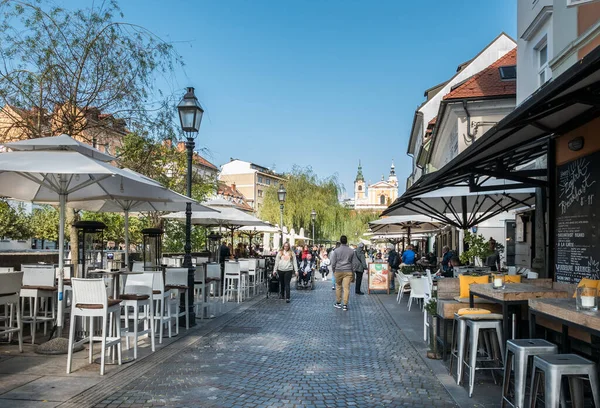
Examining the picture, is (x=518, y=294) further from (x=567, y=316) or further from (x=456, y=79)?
(x=456, y=79)

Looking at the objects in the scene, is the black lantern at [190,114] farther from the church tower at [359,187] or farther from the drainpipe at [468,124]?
the church tower at [359,187]

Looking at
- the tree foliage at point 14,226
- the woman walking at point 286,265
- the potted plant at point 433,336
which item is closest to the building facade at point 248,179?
the tree foliage at point 14,226

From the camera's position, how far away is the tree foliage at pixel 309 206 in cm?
4700

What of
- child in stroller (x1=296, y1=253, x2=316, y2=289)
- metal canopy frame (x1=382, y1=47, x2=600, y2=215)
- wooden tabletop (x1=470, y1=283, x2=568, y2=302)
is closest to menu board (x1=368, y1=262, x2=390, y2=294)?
child in stroller (x1=296, y1=253, x2=316, y2=289)

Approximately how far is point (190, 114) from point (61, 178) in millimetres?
3936

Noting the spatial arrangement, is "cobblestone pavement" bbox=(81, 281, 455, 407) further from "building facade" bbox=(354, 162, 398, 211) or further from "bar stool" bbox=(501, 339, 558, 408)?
"building facade" bbox=(354, 162, 398, 211)

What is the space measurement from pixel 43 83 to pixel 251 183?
320 feet

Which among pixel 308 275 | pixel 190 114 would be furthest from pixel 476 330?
pixel 308 275

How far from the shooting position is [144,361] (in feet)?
25.1

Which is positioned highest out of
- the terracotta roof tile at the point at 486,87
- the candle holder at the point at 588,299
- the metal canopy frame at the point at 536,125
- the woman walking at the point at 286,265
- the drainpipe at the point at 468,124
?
the terracotta roof tile at the point at 486,87

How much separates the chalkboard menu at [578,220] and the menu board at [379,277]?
11.3 m

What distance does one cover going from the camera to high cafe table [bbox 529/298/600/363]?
3979 mm

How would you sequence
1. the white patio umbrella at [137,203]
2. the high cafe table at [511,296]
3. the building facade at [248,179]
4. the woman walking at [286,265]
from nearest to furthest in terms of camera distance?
the high cafe table at [511,296], the white patio umbrella at [137,203], the woman walking at [286,265], the building facade at [248,179]

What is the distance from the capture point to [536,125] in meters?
6.94
